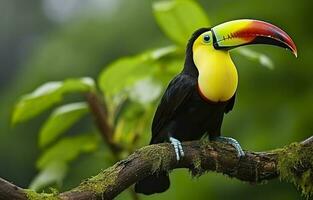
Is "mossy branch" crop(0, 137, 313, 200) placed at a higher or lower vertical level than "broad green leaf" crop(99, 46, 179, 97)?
lower

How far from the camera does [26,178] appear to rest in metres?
6.97

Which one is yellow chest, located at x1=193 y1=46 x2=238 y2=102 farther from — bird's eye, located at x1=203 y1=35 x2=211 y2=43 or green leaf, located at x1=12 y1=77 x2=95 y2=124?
green leaf, located at x1=12 y1=77 x2=95 y2=124

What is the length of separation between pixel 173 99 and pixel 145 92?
260 mm

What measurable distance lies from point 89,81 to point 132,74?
7.0 inches

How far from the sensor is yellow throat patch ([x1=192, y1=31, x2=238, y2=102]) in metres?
2.26

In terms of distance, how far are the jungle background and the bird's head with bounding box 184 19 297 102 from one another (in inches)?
7.9

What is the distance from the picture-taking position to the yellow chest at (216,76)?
2.26 metres

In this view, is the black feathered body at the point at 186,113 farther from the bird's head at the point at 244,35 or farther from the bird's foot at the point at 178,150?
the bird's foot at the point at 178,150

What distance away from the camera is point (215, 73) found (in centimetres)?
226

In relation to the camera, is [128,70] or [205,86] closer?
[205,86]

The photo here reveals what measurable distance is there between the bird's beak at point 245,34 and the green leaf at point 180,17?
271mm

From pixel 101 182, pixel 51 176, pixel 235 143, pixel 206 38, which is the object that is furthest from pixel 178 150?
pixel 51 176

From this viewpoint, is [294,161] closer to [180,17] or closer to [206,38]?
[206,38]

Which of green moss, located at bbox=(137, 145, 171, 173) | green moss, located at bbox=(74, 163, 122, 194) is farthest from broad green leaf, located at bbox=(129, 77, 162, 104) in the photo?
green moss, located at bbox=(74, 163, 122, 194)
